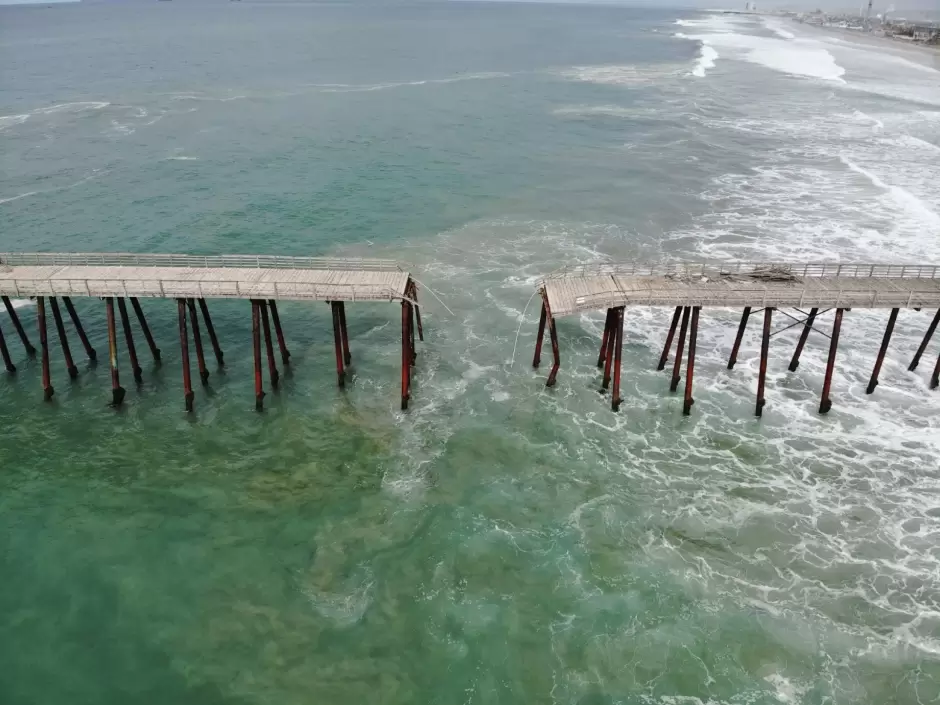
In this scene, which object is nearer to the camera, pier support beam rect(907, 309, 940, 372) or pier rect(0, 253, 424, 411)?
pier rect(0, 253, 424, 411)

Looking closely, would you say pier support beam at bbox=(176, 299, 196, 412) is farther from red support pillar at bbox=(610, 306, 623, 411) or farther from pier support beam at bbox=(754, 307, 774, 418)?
pier support beam at bbox=(754, 307, 774, 418)

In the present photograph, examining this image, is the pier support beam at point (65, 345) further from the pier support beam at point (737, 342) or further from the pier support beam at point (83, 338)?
the pier support beam at point (737, 342)

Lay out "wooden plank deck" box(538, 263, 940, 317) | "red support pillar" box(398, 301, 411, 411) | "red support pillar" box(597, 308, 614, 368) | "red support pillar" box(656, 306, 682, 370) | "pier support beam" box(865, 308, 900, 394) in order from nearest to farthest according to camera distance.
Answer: "wooden plank deck" box(538, 263, 940, 317) < "red support pillar" box(398, 301, 411, 411) < "pier support beam" box(865, 308, 900, 394) < "red support pillar" box(597, 308, 614, 368) < "red support pillar" box(656, 306, 682, 370)

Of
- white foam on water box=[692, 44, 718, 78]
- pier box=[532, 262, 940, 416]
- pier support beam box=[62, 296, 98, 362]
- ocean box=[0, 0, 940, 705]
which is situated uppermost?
white foam on water box=[692, 44, 718, 78]

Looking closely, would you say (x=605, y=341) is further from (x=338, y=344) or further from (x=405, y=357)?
(x=338, y=344)

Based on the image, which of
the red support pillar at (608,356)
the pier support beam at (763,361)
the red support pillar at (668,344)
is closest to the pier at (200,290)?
the red support pillar at (608,356)

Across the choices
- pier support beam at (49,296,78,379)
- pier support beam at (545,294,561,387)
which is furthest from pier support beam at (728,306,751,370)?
pier support beam at (49,296,78,379)
